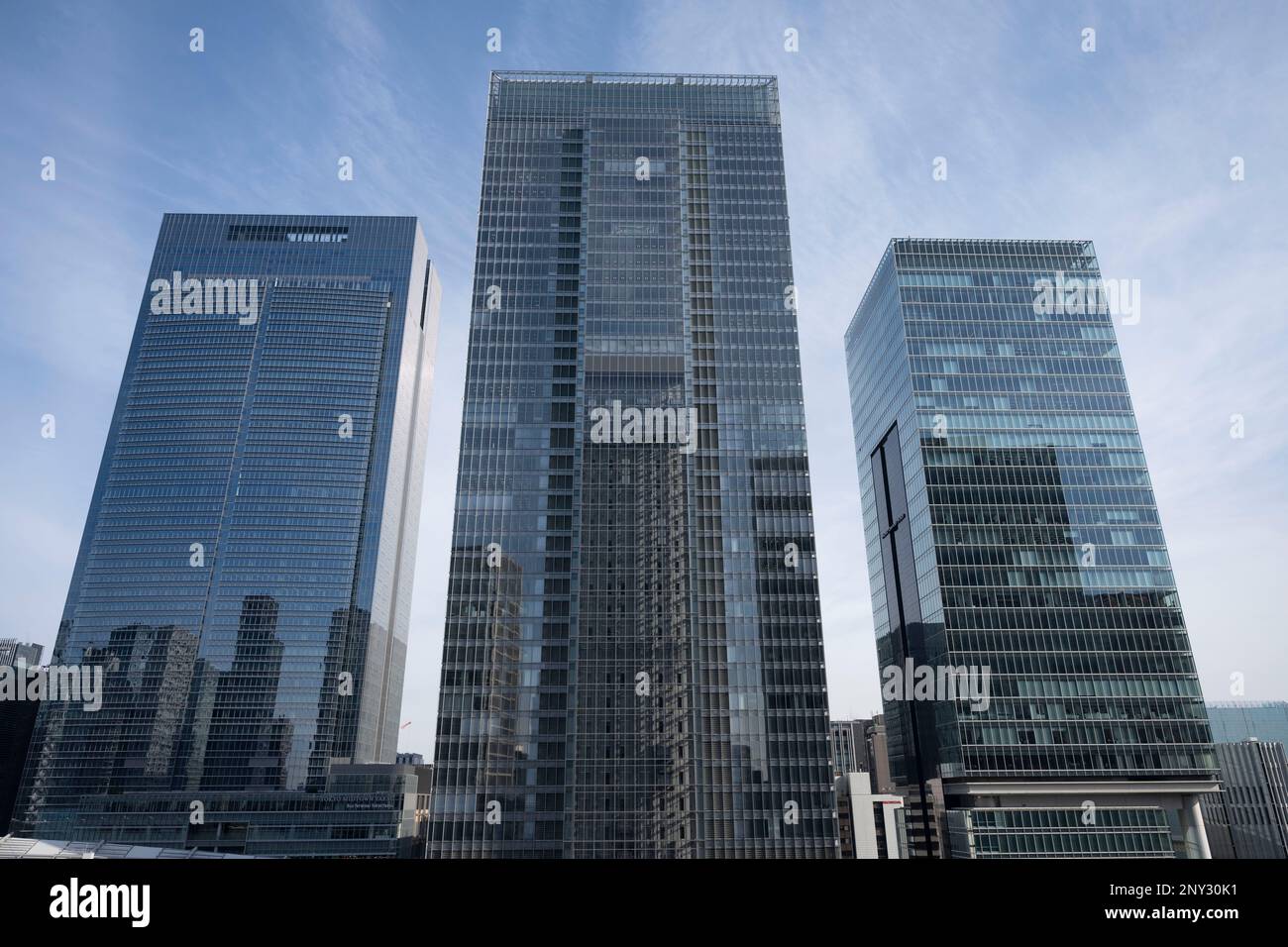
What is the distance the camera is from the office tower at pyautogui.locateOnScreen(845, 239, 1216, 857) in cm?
10088

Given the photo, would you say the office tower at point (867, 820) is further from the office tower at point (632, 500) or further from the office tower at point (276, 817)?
the office tower at point (276, 817)

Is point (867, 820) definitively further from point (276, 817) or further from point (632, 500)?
point (276, 817)

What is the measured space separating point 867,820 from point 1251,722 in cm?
8552

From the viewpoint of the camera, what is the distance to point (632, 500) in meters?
108

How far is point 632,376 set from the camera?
373 ft

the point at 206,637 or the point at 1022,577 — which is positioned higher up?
the point at 206,637

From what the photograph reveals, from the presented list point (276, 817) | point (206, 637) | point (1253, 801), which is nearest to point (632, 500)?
point (276, 817)

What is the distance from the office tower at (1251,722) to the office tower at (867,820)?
6721cm

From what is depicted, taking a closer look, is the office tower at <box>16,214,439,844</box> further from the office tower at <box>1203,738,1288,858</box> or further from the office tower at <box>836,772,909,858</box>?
the office tower at <box>1203,738,1288,858</box>

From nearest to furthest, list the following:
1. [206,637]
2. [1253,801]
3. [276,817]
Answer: [1253,801], [276,817], [206,637]

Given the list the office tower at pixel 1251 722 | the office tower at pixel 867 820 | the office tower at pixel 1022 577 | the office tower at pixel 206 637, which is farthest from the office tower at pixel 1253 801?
the office tower at pixel 206 637

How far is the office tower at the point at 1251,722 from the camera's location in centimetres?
15738
